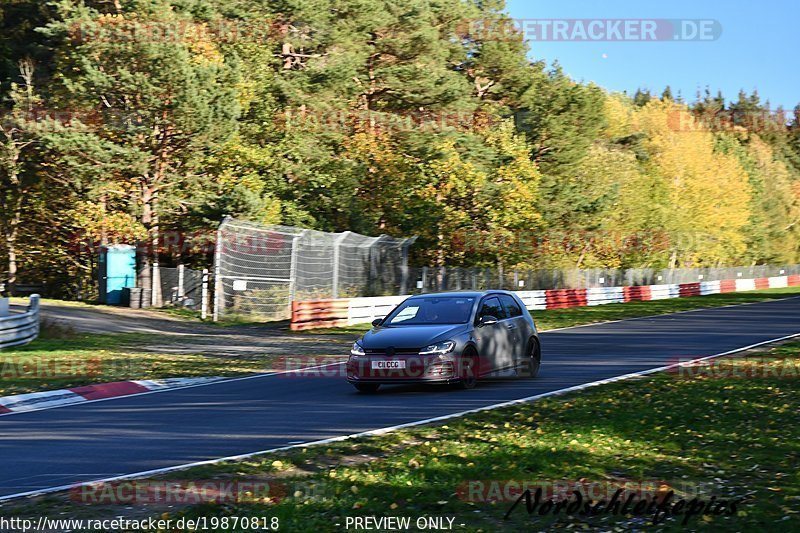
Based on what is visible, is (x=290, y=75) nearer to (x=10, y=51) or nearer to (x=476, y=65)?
(x=10, y=51)

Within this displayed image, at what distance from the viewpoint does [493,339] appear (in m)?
16.8

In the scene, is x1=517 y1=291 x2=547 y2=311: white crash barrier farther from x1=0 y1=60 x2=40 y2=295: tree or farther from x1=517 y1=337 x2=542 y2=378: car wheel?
x1=517 y1=337 x2=542 y2=378: car wheel

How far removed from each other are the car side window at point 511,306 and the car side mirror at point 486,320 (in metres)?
1.09

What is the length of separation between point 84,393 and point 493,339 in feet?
21.7

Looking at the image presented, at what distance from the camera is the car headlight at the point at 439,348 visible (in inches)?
614

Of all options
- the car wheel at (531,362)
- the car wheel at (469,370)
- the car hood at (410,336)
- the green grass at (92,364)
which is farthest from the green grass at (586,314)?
the car wheel at (469,370)

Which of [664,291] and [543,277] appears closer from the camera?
[664,291]

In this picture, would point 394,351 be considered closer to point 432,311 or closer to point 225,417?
point 432,311

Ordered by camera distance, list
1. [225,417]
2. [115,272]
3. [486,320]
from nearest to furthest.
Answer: [225,417] → [486,320] → [115,272]

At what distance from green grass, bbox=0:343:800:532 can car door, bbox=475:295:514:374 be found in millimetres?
2564

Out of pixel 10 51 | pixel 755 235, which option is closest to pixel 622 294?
pixel 10 51

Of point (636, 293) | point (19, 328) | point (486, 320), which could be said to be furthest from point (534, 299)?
point (486, 320)

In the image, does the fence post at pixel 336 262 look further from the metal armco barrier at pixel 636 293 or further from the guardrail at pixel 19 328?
the metal armco barrier at pixel 636 293

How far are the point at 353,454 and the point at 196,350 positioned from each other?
15.7 metres
